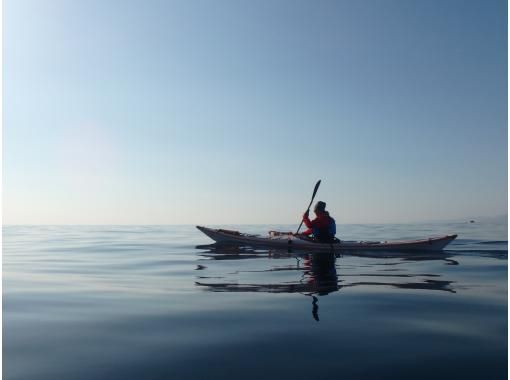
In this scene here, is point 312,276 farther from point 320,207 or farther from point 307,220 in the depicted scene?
point 307,220

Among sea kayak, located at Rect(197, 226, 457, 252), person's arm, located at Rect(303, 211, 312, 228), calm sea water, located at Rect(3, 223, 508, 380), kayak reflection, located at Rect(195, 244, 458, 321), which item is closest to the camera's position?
calm sea water, located at Rect(3, 223, 508, 380)

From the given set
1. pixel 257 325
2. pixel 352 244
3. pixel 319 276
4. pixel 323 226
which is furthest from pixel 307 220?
pixel 257 325

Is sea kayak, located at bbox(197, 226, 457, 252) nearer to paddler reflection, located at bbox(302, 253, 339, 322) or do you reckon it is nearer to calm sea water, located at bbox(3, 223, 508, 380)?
paddler reflection, located at bbox(302, 253, 339, 322)

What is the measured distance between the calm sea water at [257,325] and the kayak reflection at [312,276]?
2.4 inches

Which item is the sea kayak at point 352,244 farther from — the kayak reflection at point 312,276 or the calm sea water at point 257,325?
the calm sea water at point 257,325

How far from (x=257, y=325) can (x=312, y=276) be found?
5.66 meters

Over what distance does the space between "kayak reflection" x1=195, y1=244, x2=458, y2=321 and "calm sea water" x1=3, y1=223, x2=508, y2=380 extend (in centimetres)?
6

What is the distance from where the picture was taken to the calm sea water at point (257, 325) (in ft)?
15.1

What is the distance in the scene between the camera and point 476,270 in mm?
12859

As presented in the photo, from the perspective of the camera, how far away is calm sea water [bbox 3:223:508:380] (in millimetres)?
4602

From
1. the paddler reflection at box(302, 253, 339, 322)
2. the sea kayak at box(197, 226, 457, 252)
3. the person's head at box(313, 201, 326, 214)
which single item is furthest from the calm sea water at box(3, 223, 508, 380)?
the person's head at box(313, 201, 326, 214)

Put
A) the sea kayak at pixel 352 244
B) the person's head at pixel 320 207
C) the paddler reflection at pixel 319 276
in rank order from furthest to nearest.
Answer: the person's head at pixel 320 207 → the sea kayak at pixel 352 244 → the paddler reflection at pixel 319 276

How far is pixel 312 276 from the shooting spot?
11734 millimetres

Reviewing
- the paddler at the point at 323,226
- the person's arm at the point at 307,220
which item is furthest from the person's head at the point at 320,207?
the person's arm at the point at 307,220
